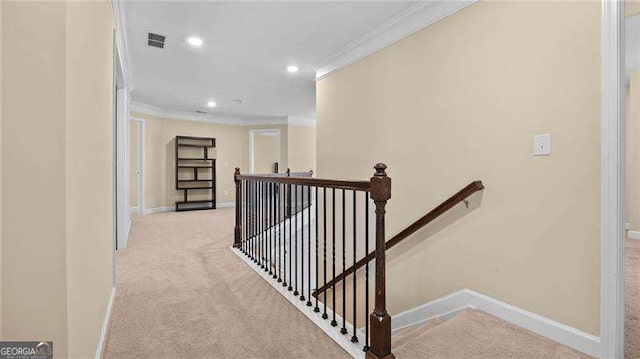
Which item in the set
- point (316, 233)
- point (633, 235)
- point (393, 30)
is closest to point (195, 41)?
point (393, 30)

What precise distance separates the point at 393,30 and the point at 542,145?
1.65 m

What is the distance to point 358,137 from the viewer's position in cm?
324

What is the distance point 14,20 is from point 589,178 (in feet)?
7.46

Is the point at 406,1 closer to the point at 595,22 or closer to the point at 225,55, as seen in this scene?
the point at 595,22

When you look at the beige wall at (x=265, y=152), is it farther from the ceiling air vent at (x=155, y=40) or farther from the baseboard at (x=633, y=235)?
the baseboard at (x=633, y=235)

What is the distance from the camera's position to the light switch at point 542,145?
1674mm

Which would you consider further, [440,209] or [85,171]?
[440,209]

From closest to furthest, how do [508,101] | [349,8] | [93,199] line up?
[93,199] < [508,101] < [349,8]

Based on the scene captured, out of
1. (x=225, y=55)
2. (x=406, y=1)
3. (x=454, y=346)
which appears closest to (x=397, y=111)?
(x=406, y=1)

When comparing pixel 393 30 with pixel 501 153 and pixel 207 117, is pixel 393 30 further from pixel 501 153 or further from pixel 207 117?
pixel 207 117

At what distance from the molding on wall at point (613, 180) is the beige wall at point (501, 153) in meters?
0.05

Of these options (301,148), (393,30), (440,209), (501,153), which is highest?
(393,30)

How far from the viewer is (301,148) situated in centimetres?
767

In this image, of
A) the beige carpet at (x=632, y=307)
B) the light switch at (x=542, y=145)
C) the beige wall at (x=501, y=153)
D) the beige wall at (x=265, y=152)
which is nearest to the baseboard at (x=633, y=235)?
the beige carpet at (x=632, y=307)
